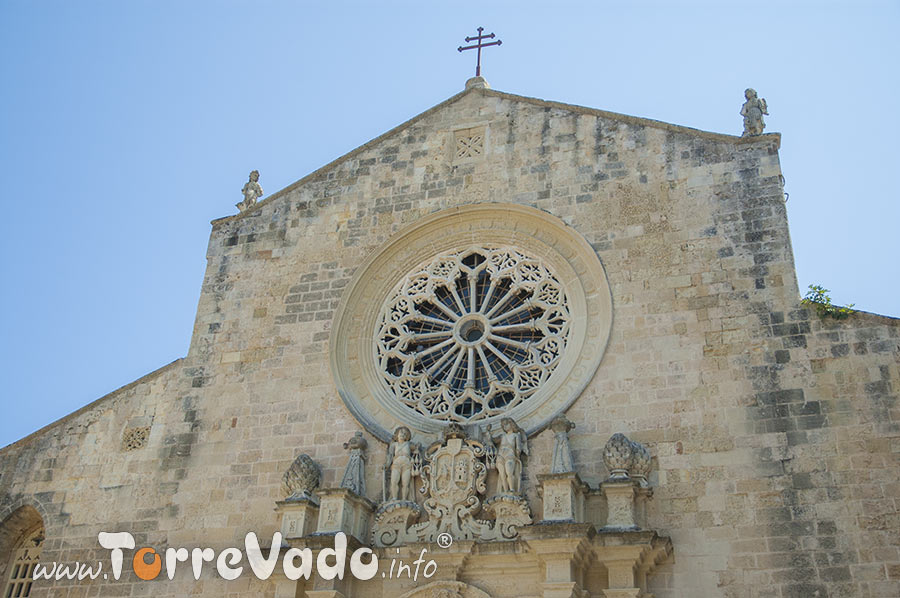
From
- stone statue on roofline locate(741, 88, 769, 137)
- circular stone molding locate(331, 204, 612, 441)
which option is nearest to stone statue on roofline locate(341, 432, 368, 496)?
circular stone molding locate(331, 204, 612, 441)

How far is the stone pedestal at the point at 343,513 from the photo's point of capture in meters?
11.0

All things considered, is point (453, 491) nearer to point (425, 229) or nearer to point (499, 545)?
point (499, 545)

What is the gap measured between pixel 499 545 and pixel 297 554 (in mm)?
2329

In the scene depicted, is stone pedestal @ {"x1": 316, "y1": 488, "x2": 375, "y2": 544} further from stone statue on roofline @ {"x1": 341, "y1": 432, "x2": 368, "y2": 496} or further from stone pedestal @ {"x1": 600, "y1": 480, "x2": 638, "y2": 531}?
stone pedestal @ {"x1": 600, "y1": 480, "x2": 638, "y2": 531}

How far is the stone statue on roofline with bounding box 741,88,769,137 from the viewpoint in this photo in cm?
1266

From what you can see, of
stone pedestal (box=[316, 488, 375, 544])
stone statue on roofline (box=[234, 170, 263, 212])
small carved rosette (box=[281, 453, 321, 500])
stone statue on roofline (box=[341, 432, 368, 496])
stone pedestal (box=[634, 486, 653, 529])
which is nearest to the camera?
stone pedestal (box=[634, 486, 653, 529])

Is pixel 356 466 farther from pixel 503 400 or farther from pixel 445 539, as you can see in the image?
pixel 503 400

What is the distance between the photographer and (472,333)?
42.1ft

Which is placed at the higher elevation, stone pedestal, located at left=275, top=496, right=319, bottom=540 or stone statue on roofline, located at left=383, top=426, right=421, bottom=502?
stone statue on roofline, located at left=383, top=426, right=421, bottom=502

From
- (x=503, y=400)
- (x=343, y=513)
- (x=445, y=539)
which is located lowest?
(x=445, y=539)

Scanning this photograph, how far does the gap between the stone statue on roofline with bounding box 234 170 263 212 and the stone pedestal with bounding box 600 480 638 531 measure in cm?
735

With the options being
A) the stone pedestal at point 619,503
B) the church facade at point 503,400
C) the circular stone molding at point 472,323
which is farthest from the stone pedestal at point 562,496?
the circular stone molding at point 472,323

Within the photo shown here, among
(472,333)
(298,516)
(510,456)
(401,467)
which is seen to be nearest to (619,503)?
(510,456)

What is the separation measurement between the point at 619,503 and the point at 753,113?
5.64 meters
